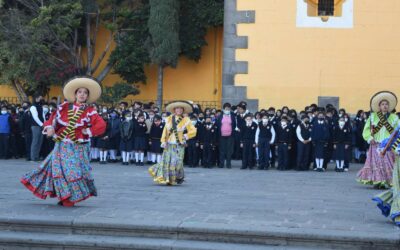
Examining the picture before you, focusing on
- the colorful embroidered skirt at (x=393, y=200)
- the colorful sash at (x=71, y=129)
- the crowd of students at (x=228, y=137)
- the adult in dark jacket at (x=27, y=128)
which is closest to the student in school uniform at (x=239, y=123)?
the crowd of students at (x=228, y=137)

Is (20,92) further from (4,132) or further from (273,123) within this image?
(273,123)

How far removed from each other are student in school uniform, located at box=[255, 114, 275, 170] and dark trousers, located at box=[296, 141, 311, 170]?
733mm

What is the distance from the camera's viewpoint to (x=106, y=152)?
74.2 ft

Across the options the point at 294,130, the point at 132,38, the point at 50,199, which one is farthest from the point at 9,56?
the point at 50,199

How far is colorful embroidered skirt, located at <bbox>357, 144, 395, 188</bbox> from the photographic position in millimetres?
15438

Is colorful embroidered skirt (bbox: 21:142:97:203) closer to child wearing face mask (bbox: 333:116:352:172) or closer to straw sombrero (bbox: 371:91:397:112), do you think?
straw sombrero (bbox: 371:91:397:112)

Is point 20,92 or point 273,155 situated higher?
point 20,92

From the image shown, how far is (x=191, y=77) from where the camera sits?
86.6ft

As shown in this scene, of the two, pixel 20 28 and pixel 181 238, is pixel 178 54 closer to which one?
pixel 20 28

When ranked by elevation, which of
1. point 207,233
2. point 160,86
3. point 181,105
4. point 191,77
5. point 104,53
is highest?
point 104,53

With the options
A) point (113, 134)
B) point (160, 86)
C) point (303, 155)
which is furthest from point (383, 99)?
point (160, 86)

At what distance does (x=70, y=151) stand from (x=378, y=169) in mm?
6345

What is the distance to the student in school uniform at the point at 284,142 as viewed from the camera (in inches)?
822

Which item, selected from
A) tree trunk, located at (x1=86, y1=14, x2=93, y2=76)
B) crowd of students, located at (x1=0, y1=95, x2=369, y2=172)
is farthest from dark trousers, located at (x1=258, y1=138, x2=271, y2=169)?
tree trunk, located at (x1=86, y1=14, x2=93, y2=76)
